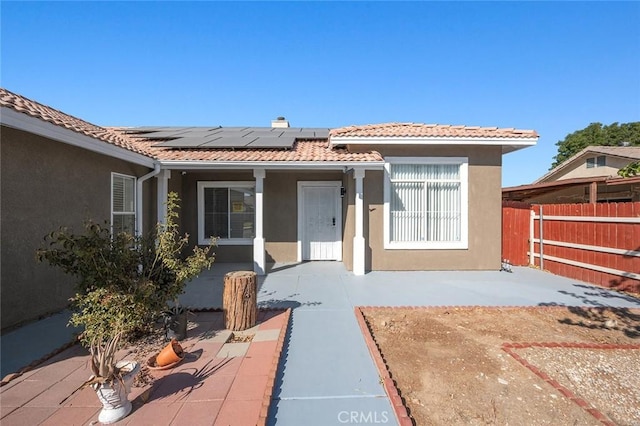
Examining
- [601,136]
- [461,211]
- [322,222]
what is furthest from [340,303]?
[601,136]

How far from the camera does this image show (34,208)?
486cm

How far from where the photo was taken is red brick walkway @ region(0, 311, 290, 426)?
2779 millimetres

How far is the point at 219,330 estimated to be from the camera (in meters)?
4.72

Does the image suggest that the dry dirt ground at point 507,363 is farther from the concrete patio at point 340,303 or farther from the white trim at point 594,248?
the white trim at point 594,248

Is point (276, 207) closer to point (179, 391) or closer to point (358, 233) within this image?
point (358, 233)

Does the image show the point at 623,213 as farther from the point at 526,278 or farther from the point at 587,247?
the point at 526,278

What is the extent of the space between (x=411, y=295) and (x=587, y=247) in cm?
513

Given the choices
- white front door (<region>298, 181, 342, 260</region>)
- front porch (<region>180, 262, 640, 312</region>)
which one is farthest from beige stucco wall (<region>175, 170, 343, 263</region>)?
front porch (<region>180, 262, 640, 312</region>)

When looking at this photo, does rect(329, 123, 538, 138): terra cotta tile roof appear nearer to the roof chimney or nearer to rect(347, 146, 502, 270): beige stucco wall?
rect(347, 146, 502, 270): beige stucco wall

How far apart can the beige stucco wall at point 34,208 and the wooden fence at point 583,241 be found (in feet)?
36.6

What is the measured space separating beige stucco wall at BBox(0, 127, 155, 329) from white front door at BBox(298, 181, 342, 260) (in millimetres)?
5952

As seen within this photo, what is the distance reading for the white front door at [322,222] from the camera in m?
10.2

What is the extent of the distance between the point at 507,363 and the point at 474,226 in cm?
557

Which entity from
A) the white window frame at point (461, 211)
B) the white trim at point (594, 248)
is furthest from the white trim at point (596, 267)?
the white window frame at point (461, 211)
